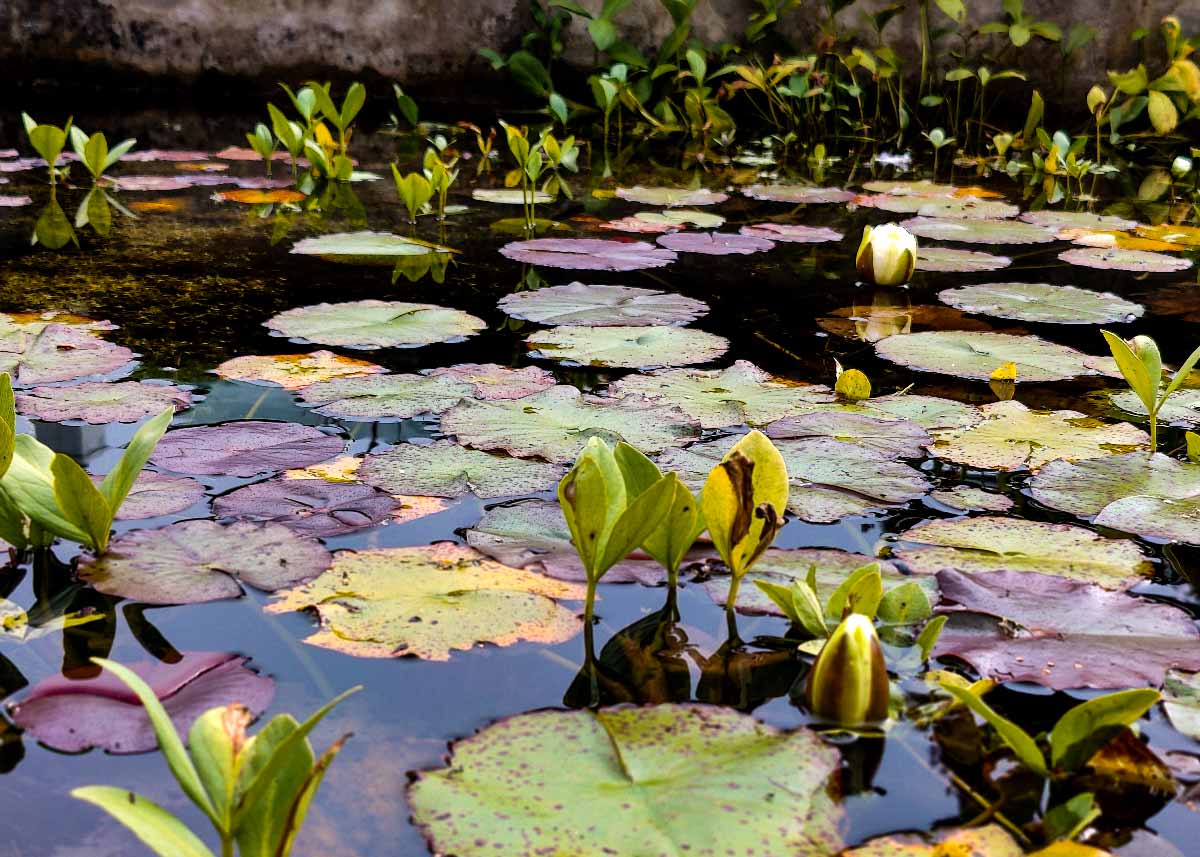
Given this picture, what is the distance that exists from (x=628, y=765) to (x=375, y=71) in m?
4.93

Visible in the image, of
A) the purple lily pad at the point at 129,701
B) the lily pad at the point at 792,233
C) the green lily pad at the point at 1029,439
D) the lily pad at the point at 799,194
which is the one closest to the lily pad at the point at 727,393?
the green lily pad at the point at 1029,439

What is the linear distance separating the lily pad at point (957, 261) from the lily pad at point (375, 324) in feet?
3.48

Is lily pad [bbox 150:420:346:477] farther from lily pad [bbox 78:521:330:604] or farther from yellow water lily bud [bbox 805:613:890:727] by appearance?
yellow water lily bud [bbox 805:613:890:727]

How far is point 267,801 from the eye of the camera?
64 centimetres

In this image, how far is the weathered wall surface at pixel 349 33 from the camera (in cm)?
485

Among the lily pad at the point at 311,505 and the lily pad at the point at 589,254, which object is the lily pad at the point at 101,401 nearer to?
the lily pad at the point at 311,505

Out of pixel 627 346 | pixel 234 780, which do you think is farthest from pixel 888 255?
pixel 234 780

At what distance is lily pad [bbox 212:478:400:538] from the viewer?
1.14 meters

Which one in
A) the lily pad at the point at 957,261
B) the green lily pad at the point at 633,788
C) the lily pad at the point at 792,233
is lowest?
the green lily pad at the point at 633,788

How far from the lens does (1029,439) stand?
1433 millimetres

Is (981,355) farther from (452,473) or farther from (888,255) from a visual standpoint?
(452,473)

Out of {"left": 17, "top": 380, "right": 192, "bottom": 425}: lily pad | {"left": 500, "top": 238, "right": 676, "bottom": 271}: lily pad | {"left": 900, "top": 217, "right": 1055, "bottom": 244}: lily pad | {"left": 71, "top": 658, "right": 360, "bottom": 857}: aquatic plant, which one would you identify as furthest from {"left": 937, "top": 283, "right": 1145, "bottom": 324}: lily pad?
{"left": 71, "top": 658, "right": 360, "bottom": 857}: aquatic plant

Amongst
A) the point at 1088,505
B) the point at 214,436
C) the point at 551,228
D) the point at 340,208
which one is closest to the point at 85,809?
the point at 214,436

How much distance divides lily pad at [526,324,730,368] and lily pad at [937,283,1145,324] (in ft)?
1.83
